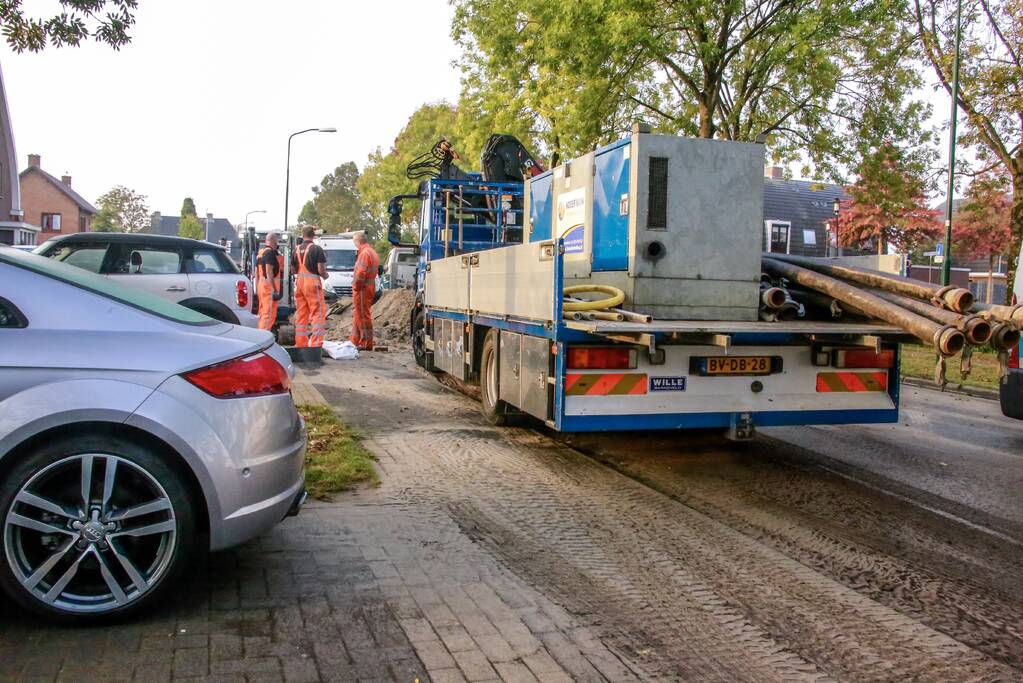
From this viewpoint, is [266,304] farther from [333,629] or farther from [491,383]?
[333,629]

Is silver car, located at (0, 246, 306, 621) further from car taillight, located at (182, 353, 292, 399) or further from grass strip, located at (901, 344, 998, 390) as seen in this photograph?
grass strip, located at (901, 344, 998, 390)

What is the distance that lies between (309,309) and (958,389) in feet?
32.2

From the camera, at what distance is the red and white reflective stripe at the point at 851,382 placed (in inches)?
267

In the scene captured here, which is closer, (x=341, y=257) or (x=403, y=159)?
(x=341, y=257)

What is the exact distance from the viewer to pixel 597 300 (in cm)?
705

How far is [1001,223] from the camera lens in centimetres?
3066

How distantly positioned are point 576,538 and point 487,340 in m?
3.80

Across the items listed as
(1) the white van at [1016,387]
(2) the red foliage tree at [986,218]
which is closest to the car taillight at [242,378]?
(1) the white van at [1016,387]

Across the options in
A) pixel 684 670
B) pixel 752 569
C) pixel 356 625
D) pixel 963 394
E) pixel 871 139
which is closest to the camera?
pixel 684 670

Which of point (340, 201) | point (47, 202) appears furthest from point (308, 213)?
point (47, 202)

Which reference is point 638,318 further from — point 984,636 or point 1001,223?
point 1001,223

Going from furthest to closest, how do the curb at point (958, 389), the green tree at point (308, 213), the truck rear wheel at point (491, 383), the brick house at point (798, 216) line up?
the green tree at point (308, 213) < the brick house at point (798, 216) < the curb at point (958, 389) < the truck rear wheel at point (491, 383)

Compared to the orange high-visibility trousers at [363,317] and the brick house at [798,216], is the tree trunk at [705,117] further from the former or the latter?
the brick house at [798,216]

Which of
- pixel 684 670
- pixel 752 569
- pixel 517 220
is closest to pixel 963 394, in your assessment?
pixel 517 220
